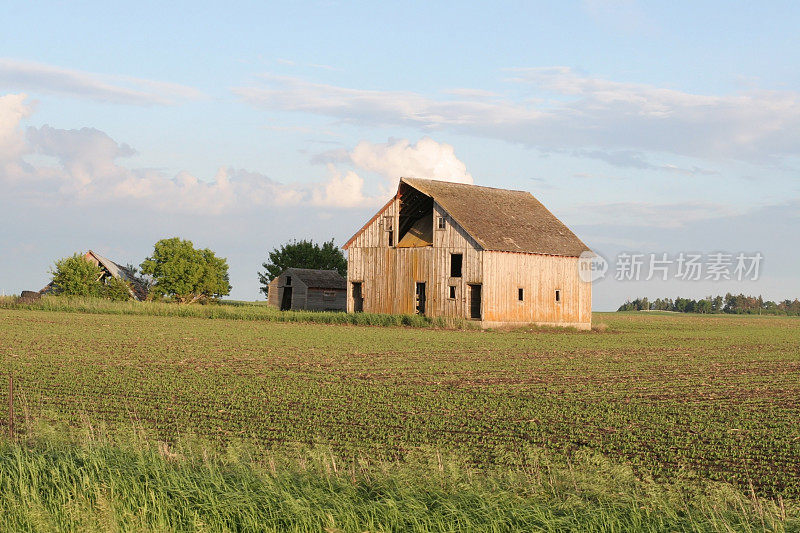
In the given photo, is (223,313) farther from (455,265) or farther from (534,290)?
(534,290)

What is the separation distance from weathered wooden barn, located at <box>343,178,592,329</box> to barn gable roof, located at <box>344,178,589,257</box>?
0.08 m

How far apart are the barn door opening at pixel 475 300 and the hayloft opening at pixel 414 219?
3.98m

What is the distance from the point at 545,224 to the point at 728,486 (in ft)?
130

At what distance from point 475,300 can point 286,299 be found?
2614 centimetres

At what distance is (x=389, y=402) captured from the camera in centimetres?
1539

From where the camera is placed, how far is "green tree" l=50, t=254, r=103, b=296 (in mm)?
62500

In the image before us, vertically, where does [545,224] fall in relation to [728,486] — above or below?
above

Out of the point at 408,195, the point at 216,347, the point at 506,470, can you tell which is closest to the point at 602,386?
the point at 506,470

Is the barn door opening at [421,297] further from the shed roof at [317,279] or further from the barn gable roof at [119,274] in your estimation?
the barn gable roof at [119,274]

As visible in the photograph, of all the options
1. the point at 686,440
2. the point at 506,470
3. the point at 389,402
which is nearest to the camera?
the point at 506,470

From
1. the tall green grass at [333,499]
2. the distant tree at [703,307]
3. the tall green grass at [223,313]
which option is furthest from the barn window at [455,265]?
the distant tree at [703,307]

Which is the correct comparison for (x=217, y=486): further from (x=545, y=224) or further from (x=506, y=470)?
(x=545, y=224)

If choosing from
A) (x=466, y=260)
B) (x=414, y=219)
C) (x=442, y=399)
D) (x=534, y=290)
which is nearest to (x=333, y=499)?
(x=442, y=399)

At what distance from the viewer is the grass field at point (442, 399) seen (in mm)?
11227
